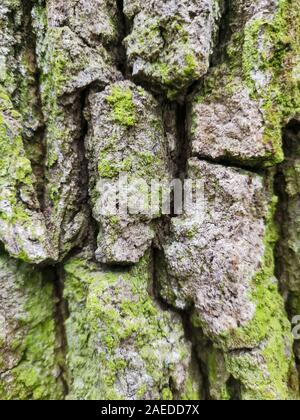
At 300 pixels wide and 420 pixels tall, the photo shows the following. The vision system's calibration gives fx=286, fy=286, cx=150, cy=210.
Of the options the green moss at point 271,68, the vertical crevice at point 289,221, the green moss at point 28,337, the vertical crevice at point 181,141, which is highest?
the green moss at point 271,68

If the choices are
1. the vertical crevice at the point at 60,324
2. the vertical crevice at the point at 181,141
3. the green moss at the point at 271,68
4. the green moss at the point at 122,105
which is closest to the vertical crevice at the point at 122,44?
the green moss at the point at 122,105

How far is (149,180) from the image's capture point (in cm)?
177

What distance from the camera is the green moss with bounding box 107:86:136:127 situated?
5.53 ft

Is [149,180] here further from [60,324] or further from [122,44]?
[60,324]

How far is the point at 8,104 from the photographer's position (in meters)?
1.74

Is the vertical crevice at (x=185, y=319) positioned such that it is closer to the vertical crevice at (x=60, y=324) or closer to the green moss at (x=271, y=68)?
the vertical crevice at (x=60, y=324)

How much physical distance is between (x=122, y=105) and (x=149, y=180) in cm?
47

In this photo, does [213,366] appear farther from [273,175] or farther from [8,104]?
[8,104]

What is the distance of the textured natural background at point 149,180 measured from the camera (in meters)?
1.65

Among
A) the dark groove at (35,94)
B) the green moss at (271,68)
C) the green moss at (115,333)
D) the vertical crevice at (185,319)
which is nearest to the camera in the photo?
the green moss at (271,68)

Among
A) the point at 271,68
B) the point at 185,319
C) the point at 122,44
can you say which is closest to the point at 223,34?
the point at 271,68

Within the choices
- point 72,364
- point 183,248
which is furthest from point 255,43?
point 72,364
